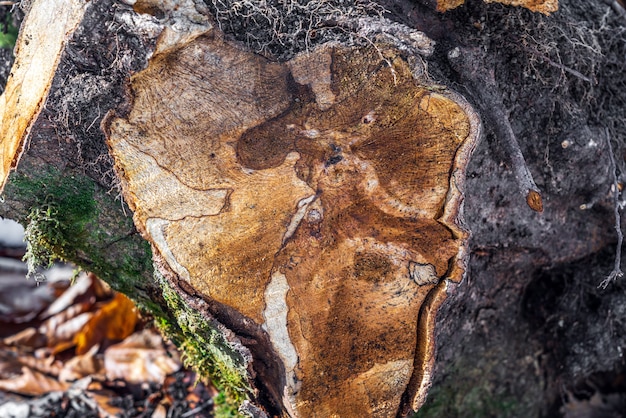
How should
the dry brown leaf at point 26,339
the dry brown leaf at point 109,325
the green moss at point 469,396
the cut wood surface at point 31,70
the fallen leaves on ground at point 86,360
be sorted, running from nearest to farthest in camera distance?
the cut wood surface at point 31,70, the green moss at point 469,396, the fallen leaves on ground at point 86,360, the dry brown leaf at point 109,325, the dry brown leaf at point 26,339

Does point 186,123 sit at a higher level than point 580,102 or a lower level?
lower

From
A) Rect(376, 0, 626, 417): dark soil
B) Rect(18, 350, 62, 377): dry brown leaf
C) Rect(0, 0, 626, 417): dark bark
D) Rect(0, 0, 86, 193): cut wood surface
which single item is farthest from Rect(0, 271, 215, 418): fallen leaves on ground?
Rect(0, 0, 86, 193): cut wood surface

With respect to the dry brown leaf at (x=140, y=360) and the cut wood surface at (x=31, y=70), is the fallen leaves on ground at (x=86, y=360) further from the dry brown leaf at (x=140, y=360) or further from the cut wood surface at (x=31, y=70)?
the cut wood surface at (x=31, y=70)

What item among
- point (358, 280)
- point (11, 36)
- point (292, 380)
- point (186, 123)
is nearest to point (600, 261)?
point (358, 280)

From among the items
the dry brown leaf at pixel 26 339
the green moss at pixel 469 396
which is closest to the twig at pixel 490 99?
the green moss at pixel 469 396

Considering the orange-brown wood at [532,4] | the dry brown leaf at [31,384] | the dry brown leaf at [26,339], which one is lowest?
the dry brown leaf at [26,339]

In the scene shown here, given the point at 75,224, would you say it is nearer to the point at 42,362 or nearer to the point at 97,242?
the point at 97,242

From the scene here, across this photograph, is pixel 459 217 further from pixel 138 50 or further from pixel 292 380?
pixel 138 50
